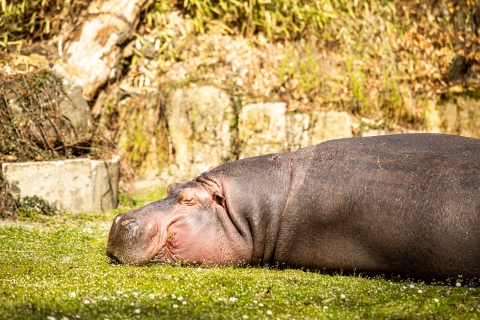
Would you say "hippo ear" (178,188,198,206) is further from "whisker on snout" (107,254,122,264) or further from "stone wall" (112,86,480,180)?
"stone wall" (112,86,480,180)

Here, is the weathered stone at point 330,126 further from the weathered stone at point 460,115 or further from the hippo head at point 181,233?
the hippo head at point 181,233

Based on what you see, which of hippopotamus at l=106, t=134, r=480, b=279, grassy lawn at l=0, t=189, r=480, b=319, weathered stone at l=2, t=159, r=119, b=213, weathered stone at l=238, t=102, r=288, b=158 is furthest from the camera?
weathered stone at l=238, t=102, r=288, b=158

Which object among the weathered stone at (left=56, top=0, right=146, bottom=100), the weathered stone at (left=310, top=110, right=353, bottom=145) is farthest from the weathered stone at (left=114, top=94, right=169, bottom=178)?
the weathered stone at (left=310, top=110, right=353, bottom=145)

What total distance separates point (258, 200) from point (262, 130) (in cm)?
574

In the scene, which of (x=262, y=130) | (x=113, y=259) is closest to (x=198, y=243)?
(x=113, y=259)

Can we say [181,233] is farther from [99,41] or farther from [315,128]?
[99,41]

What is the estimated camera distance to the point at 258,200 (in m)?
6.96

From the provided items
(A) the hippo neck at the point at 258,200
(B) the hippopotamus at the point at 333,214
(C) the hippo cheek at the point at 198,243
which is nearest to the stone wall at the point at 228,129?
(B) the hippopotamus at the point at 333,214

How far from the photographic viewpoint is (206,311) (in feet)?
16.2

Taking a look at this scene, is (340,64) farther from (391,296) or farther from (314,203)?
(391,296)

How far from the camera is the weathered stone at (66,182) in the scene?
9.91 metres

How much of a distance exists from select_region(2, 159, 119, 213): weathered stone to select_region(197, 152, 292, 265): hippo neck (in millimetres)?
3807

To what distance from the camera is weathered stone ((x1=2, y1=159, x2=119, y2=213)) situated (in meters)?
9.91

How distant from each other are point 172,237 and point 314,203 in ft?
4.89
